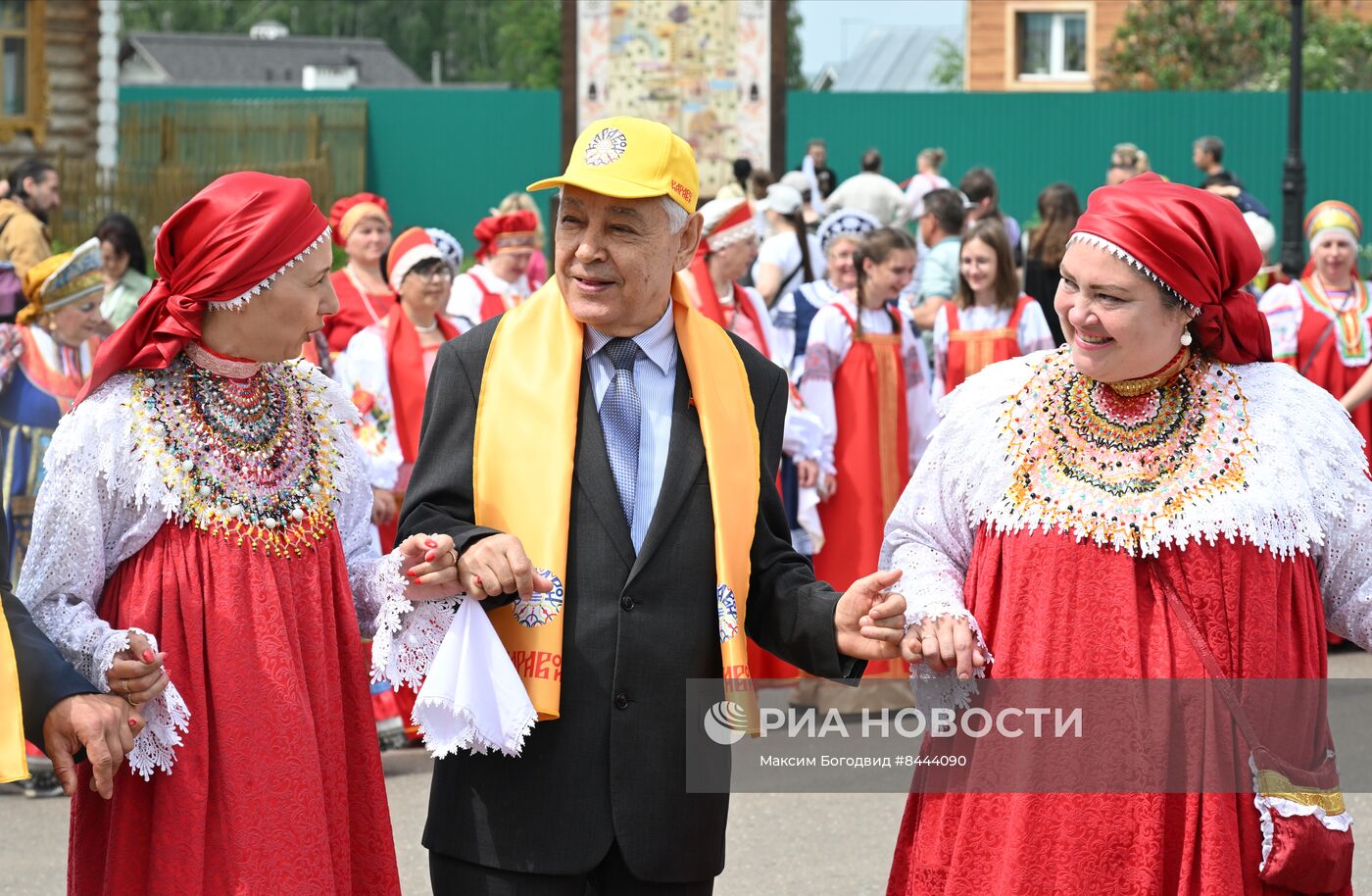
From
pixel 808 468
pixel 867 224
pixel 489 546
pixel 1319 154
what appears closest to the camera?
pixel 489 546

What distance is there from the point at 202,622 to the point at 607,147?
1.18 m

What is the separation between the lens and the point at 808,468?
25.7 ft

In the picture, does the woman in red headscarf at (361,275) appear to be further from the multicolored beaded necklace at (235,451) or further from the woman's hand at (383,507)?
the multicolored beaded necklace at (235,451)

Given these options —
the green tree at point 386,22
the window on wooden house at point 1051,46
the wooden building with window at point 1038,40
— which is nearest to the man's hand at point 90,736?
the wooden building with window at point 1038,40

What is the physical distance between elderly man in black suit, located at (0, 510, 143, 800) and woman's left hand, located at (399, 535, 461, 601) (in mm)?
565

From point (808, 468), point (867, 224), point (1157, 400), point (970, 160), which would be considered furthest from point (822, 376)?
point (970, 160)

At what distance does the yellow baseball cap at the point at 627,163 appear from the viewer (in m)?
3.32

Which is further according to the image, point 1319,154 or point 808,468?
point 1319,154

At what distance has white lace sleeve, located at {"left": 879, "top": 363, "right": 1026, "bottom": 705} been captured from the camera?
346cm

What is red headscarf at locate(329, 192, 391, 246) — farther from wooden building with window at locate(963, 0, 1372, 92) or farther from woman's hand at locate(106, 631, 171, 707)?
wooden building with window at locate(963, 0, 1372, 92)

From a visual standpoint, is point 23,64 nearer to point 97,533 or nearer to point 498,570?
point 97,533

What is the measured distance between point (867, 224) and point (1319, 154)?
64.7 ft

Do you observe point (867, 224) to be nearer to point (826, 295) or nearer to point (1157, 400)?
point (826, 295)

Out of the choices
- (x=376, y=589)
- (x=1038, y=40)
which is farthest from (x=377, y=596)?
(x=1038, y=40)
